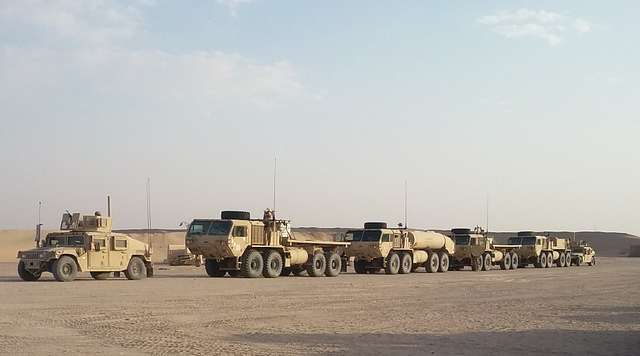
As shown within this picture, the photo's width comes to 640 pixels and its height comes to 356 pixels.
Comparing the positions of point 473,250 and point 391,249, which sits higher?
point 391,249

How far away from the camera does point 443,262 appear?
42812 mm

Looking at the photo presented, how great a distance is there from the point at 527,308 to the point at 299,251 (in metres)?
15.9

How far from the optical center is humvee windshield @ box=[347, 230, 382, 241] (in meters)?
37.9

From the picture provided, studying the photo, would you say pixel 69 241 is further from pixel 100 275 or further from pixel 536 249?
pixel 536 249

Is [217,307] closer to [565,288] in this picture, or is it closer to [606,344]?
[606,344]

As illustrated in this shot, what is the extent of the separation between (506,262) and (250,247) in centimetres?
2164

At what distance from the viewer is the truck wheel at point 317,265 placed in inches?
1350

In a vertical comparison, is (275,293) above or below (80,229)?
below

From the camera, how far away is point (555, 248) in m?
54.1

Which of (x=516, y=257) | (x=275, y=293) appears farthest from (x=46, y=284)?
(x=516, y=257)

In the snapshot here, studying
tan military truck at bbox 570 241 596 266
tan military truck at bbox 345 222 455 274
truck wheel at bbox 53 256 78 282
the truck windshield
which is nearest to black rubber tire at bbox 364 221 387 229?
tan military truck at bbox 345 222 455 274

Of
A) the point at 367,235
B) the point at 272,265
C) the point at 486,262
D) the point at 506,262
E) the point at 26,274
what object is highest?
the point at 367,235

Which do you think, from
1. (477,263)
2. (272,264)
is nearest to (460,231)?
(477,263)

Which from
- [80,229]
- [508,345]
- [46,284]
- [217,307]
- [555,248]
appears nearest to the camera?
[508,345]
